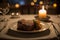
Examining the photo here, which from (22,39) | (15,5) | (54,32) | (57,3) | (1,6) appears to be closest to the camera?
(22,39)

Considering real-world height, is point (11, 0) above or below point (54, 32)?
above

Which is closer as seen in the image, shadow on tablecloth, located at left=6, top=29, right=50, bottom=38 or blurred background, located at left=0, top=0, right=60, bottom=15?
shadow on tablecloth, located at left=6, top=29, right=50, bottom=38

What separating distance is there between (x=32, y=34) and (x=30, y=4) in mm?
2340

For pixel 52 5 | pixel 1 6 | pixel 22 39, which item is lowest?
pixel 22 39

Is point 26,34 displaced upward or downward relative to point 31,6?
downward

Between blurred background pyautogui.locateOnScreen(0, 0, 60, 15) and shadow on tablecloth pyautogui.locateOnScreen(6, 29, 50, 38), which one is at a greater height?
blurred background pyautogui.locateOnScreen(0, 0, 60, 15)

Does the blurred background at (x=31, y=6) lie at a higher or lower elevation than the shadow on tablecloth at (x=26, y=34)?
higher

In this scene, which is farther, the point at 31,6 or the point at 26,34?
the point at 31,6

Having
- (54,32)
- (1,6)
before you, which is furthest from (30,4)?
(54,32)

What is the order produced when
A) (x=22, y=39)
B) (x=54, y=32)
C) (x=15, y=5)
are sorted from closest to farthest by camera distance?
(x=22, y=39) → (x=54, y=32) → (x=15, y=5)

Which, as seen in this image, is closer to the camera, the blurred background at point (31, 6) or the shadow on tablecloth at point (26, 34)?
the shadow on tablecloth at point (26, 34)

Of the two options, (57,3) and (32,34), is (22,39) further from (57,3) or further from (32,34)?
(57,3)

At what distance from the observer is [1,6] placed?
130 centimetres

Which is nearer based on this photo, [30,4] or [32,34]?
[32,34]
